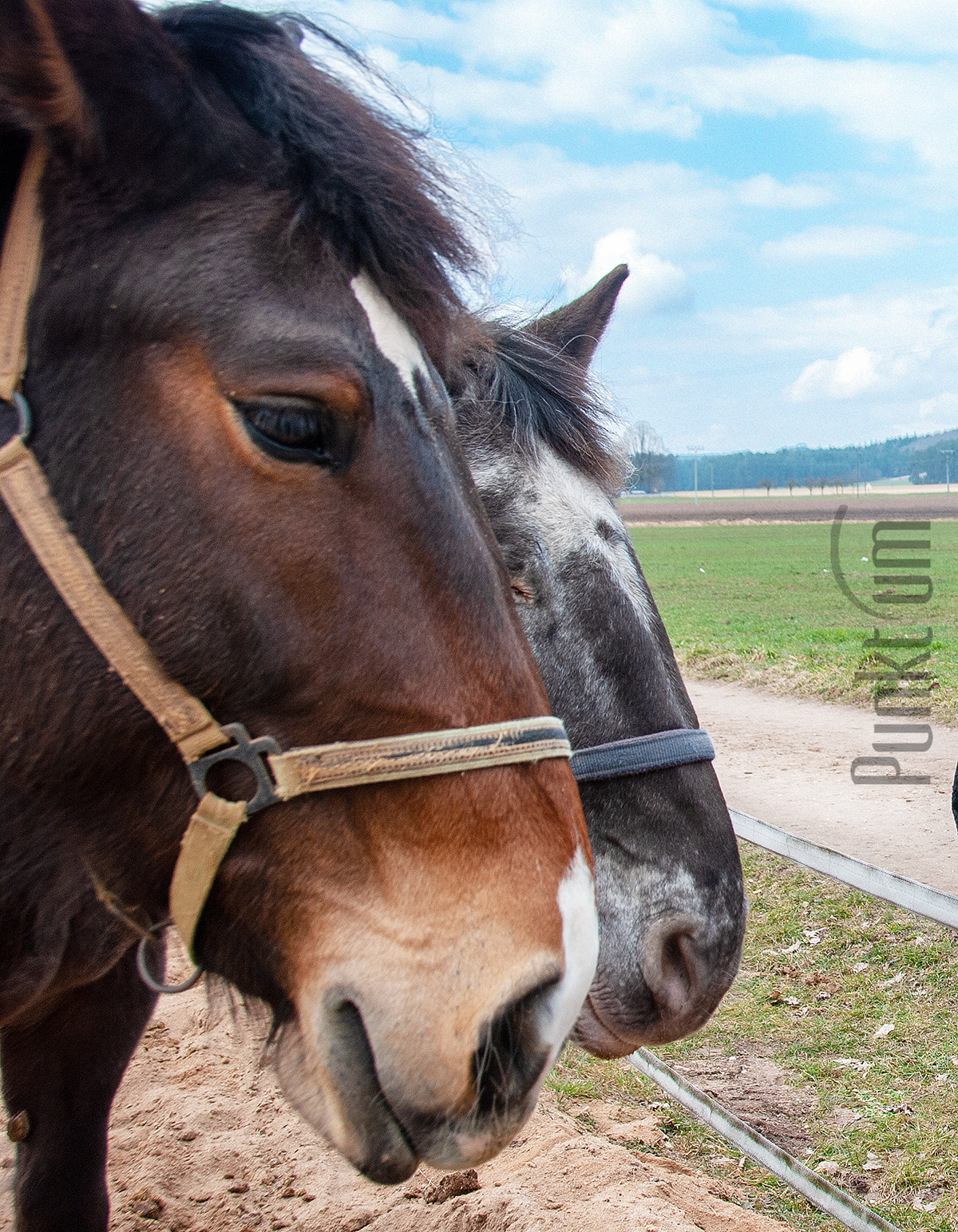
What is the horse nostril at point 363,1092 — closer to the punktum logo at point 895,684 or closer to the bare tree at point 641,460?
the bare tree at point 641,460

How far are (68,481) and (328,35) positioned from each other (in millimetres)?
877

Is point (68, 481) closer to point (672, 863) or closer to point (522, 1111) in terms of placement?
point (522, 1111)

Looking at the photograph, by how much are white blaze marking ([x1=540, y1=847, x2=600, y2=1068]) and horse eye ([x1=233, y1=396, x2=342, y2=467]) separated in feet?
2.02

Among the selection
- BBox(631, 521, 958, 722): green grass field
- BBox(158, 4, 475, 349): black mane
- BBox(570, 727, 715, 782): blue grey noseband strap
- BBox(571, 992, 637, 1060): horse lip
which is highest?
BBox(158, 4, 475, 349): black mane

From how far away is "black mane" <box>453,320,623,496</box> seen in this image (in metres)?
2.54

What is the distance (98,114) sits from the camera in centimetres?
117

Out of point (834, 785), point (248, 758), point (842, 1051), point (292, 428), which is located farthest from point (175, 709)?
point (834, 785)

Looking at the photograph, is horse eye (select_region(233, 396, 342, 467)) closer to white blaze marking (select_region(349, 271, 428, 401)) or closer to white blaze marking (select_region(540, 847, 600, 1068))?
white blaze marking (select_region(349, 271, 428, 401))

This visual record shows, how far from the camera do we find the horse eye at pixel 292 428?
3.82 feet

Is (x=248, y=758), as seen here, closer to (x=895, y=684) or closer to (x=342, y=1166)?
(x=342, y=1166)

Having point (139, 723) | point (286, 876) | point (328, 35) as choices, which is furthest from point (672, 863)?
point (328, 35)

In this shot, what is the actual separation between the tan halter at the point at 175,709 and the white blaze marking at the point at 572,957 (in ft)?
0.63

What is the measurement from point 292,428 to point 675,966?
5.18 feet

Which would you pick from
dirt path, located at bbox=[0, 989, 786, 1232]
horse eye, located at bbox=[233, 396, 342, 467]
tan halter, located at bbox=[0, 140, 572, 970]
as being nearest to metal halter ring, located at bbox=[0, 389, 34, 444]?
tan halter, located at bbox=[0, 140, 572, 970]
